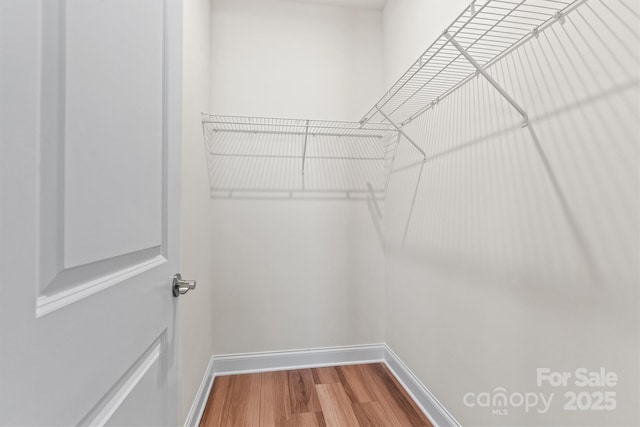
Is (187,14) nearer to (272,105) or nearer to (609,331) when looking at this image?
(272,105)

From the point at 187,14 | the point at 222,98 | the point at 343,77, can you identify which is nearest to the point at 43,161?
the point at 187,14

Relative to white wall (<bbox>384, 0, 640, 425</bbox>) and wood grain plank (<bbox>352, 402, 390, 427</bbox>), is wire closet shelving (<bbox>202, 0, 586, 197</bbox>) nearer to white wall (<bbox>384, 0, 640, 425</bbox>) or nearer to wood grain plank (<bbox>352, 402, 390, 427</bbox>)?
white wall (<bbox>384, 0, 640, 425</bbox>)

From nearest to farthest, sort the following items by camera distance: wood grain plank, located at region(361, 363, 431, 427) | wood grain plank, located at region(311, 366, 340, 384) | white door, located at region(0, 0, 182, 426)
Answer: white door, located at region(0, 0, 182, 426) < wood grain plank, located at region(361, 363, 431, 427) < wood grain plank, located at region(311, 366, 340, 384)

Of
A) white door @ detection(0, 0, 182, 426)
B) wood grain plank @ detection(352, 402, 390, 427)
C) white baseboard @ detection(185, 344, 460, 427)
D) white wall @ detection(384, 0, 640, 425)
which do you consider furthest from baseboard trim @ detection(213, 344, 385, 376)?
white door @ detection(0, 0, 182, 426)

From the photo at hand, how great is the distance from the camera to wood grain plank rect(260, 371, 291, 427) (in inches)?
58.9

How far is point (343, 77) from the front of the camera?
206 centimetres

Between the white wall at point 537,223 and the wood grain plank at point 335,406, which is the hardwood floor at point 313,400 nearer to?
the wood grain plank at point 335,406

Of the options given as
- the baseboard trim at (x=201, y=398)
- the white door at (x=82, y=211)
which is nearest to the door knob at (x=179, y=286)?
the white door at (x=82, y=211)

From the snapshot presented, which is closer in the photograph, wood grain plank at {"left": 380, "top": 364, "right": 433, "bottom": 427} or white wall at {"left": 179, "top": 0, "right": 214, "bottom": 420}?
white wall at {"left": 179, "top": 0, "right": 214, "bottom": 420}

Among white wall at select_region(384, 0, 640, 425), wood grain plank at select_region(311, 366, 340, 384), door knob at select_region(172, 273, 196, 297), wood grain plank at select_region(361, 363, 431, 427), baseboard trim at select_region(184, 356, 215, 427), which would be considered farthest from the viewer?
wood grain plank at select_region(311, 366, 340, 384)

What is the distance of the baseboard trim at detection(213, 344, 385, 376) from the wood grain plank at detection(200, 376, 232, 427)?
0.30 ft

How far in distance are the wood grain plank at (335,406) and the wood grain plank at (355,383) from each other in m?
0.04

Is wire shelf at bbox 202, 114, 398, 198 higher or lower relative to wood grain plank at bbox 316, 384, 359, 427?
higher

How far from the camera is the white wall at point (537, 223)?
72 centimetres
